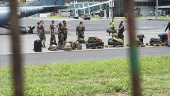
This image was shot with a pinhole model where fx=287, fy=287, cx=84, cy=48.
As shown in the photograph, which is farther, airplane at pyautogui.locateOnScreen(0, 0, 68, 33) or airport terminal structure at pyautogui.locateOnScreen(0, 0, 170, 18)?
airport terminal structure at pyautogui.locateOnScreen(0, 0, 170, 18)

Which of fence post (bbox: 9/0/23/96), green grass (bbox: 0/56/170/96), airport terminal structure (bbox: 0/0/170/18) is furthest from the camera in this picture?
airport terminal structure (bbox: 0/0/170/18)

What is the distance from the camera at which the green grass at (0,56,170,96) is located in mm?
7652

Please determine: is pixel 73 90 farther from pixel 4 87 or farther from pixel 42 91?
pixel 4 87

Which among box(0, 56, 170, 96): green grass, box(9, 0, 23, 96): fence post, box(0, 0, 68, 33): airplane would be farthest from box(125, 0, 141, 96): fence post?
box(0, 0, 68, 33): airplane

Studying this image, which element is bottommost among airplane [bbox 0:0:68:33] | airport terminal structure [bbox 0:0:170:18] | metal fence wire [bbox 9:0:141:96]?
metal fence wire [bbox 9:0:141:96]

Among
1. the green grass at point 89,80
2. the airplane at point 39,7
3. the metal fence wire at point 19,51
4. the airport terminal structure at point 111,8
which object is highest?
the airport terminal structure at point 111,8

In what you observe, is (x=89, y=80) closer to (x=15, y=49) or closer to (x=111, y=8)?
(x=15, y=49)

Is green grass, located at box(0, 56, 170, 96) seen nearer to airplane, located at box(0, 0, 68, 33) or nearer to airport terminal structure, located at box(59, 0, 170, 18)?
airplane, located at box(0, 0, 68, 33)

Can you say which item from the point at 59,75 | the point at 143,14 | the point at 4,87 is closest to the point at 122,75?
the point at 59,75

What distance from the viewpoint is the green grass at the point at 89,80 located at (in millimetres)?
A: 7652

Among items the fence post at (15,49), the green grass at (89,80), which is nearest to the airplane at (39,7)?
the green grass at (89,80)

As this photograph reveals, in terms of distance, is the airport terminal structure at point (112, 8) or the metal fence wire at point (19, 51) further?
the airport terminal structure at point (112, 8)

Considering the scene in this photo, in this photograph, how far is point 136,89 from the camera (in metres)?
1.14

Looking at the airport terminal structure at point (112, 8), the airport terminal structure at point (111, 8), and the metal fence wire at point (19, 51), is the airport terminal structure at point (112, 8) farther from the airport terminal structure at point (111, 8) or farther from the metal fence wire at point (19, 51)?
the metal fence wire at point (19, 51)
